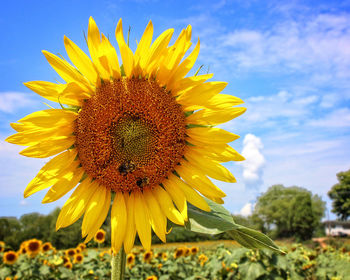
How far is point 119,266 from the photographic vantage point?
1.78 metres

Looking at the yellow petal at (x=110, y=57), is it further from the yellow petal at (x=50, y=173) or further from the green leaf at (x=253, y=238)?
the green leaf at (x=253, y=238)

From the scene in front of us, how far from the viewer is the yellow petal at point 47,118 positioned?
1.80 m

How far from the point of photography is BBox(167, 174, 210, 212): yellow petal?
1786 millimetres

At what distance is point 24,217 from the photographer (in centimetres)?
3644

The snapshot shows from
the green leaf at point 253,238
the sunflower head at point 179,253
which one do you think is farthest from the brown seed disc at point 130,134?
the sunflower head at point 179,253

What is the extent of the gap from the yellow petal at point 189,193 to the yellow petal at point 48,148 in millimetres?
620

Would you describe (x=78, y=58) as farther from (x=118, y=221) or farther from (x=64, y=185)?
(x=118, y=221)

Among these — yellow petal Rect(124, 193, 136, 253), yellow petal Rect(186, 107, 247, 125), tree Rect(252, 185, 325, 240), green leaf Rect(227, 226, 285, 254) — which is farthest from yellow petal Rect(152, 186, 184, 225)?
tree Rect(252, 185, 325, 240)

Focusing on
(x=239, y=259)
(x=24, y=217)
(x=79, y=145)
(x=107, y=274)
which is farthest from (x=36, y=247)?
(x=24, y=217)

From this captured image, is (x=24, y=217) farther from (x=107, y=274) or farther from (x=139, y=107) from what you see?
(x=139, y=107)

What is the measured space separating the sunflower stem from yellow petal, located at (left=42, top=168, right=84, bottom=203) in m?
0.44

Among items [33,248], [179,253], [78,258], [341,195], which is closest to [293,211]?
[341,195]

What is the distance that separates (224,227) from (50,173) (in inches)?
38.6

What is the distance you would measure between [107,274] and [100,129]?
6922mm
